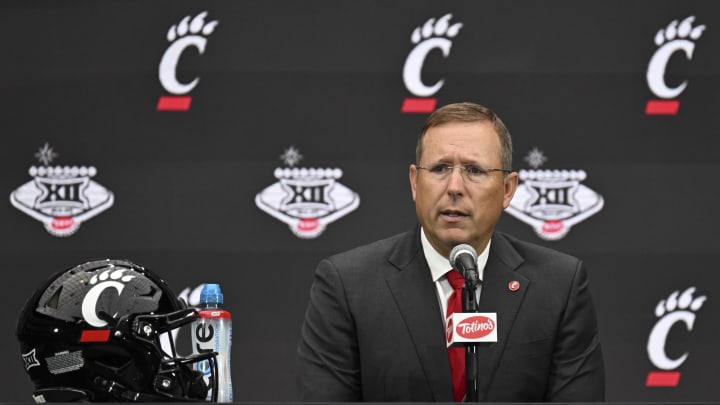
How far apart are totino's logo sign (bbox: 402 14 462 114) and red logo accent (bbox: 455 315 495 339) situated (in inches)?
84.8

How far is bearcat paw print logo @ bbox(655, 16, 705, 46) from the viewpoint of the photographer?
4137mm

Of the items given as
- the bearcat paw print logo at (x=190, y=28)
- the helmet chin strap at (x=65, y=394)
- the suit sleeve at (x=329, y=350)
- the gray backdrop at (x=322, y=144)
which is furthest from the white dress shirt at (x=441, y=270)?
the bearcat paw print logo at (x=190, y=28)

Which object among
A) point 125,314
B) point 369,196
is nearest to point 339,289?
point 125,314

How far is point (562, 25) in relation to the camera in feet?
13.6

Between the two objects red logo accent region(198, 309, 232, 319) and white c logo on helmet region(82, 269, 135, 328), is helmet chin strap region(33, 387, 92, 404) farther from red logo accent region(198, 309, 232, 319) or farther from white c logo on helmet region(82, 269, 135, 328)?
red logo accent region(198, 309, 232, 319)

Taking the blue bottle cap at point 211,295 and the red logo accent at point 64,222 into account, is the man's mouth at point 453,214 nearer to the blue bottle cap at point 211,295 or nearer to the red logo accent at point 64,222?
the blue bottle cap at point 211,295

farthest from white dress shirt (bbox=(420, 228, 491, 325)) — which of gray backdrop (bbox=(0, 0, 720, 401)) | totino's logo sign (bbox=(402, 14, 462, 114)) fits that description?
totino's logo sign (bbox=(402, 14, 462, 114))

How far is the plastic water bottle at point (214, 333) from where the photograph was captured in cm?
307

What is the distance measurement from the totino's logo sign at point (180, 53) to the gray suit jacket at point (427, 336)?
1.69 metres

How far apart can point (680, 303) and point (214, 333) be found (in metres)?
1.97

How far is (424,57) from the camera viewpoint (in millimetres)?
4145

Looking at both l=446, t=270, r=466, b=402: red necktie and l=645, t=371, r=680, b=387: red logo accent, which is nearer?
l=446, t=270, r=466, b=402: red necktie

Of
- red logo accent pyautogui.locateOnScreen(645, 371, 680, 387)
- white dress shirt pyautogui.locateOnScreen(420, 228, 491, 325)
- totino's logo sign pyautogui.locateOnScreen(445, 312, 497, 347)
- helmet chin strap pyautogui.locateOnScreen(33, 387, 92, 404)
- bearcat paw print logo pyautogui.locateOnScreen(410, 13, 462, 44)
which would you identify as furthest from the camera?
bearcat paw print logo pyautogui.locateOnScreen(410, 13, 462, 44)

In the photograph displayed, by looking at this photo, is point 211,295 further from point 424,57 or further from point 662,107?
point 662,107
